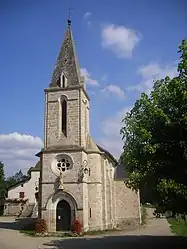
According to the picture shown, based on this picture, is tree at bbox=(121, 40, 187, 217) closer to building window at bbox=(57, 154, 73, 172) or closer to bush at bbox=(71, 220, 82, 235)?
bush at bbox=(71, 220, 82, 235)

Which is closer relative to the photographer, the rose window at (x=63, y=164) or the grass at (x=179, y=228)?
the grass at (x=179, y=228)

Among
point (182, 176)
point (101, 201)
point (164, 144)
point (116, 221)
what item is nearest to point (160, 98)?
point (164, 144)

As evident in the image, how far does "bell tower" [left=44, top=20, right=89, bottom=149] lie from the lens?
29.2 meters

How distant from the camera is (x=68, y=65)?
32406 mm

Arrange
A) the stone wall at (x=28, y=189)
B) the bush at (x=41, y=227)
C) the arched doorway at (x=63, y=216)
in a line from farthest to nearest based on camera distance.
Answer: the stone wall at (x=28, y=189)
the arched doorway at (x=63, y=216)
the bush at (x=41, y=227)

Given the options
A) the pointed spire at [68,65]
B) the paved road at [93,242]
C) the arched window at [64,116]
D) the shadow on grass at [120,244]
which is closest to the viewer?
the shadow on grass at [120,244]

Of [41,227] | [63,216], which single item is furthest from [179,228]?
[41,227]

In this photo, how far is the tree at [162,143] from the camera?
1364 cm

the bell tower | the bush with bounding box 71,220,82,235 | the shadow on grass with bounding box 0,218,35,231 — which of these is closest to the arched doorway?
the bush with bounding box 71,220,82,235

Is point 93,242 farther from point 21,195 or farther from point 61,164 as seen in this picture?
point 21,195

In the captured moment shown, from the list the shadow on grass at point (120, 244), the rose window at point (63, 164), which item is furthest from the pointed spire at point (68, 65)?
the shadow on grass at point (120, 244)

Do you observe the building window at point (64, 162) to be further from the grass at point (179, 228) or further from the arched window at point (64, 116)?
the grass at point (179, 228)

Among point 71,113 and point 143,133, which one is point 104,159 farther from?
point 143,133

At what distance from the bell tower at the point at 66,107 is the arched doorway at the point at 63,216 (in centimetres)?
577
